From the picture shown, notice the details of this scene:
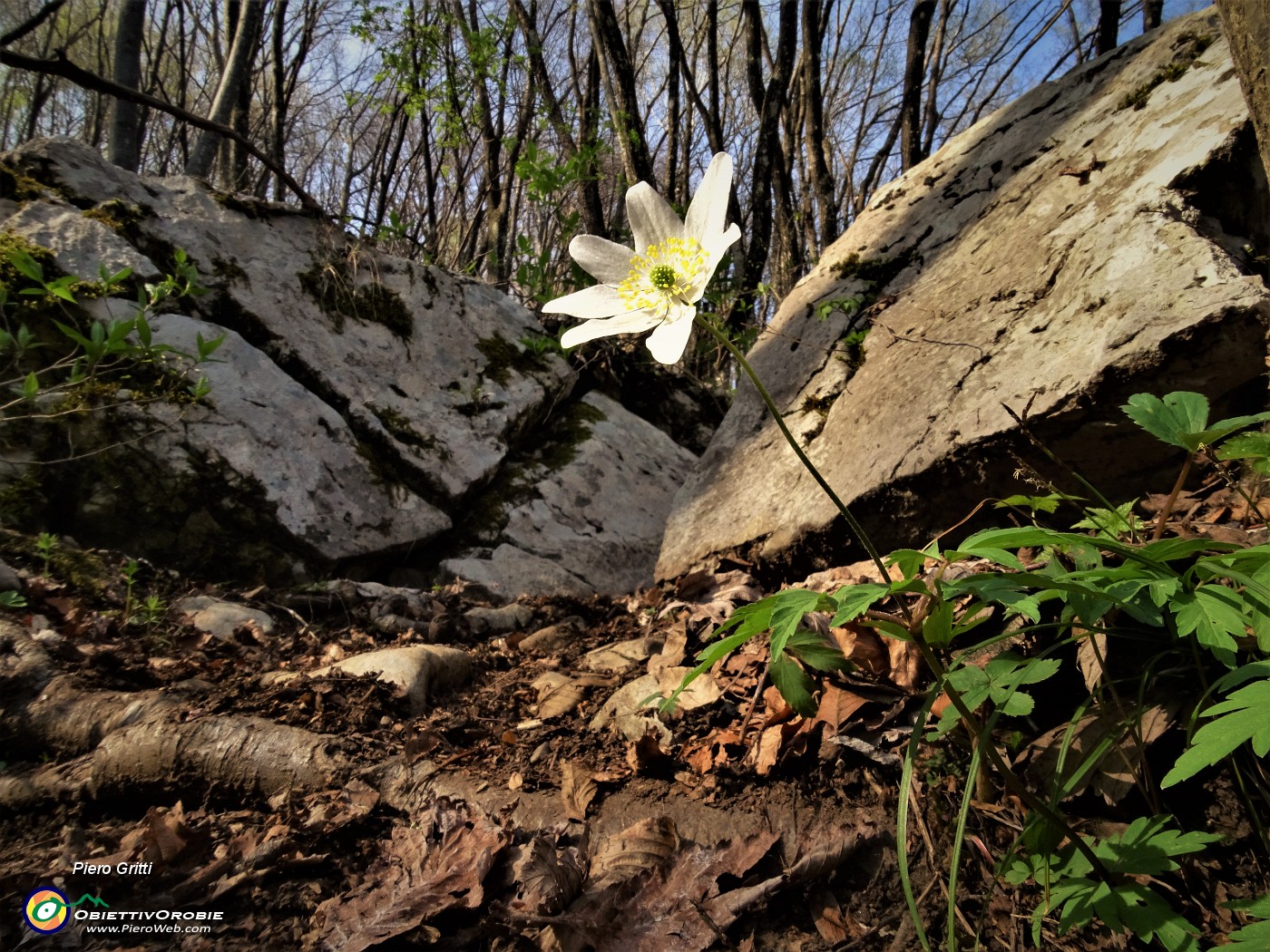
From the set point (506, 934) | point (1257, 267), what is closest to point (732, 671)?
point (506, 934)

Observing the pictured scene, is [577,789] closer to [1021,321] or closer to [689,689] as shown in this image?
[689,689]

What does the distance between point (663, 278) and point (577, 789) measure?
3.82 feet

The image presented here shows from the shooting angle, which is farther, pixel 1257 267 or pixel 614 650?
pixel 614 650

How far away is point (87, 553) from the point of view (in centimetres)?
302

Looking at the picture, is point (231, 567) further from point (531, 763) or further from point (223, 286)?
point (531, 763)

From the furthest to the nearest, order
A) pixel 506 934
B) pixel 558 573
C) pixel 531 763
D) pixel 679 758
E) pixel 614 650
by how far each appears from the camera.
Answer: pixel 558 573
pixel 614 650
pixel 531 763
pixel 679 758
pixel 506 934

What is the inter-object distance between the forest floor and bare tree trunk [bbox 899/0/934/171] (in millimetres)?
4785

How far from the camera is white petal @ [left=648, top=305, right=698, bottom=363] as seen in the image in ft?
3.97

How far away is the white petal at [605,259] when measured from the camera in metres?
1.47

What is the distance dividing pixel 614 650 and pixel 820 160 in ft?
18.1

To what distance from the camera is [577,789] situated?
167cm

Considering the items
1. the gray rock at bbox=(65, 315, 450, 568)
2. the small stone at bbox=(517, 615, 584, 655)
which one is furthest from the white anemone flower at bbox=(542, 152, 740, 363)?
the gray rock at bbox=(65, 315, 450, 568)

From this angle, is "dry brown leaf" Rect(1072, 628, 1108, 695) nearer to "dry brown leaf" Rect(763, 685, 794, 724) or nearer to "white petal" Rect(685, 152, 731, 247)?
"dry brown leaf" Rect(763, 685, 794, 724)

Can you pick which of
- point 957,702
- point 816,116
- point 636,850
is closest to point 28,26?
point 636,850
